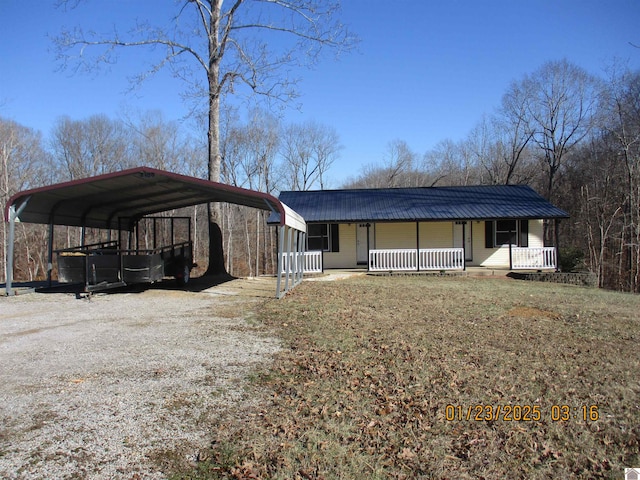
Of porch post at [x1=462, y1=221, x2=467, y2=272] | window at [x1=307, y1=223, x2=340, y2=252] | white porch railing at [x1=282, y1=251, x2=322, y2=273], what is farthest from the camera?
window at [x1=307, y1=223, x2=340, y2=252]

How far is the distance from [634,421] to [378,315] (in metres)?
5.19

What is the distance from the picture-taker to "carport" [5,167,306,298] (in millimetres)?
10633

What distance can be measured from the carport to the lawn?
3840 millimetres

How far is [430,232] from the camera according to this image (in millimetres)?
19531

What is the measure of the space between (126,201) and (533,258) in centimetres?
1540

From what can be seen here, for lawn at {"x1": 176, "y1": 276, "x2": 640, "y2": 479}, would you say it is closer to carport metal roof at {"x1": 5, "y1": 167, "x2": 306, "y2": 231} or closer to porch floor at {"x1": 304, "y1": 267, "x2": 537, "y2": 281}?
carport metal roof at {"x1": 5, "y1": 167, "x2": 306, "y2": 231}

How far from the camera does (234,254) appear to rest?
119 ft

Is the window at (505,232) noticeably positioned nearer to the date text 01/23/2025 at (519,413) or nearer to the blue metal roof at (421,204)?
the blue metal roof at (421,204)

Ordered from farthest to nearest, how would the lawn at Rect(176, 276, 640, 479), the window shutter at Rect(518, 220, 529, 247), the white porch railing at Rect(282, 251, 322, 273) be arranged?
the window shutter at Rect(518, 220, 529, 247)
the white porch railing at Rect(282, 251, 322, 273)
the lawn at Rect(176, 276, 640, 479)

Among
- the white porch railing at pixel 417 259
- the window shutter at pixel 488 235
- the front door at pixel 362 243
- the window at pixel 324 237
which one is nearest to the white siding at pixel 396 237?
the front door at pixel 362 243

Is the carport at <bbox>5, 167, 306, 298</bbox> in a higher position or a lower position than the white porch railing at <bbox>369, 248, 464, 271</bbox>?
higher

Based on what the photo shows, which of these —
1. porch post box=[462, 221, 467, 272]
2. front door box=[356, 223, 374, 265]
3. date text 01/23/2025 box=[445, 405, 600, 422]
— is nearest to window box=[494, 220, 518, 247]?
porch post box=[462, 221, 467, 272]

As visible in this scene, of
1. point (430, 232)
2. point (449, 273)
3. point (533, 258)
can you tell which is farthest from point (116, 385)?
point (533, 258)

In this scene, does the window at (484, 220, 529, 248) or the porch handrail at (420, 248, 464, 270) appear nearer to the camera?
the porch handrail at (420, 248, 464, 270)
